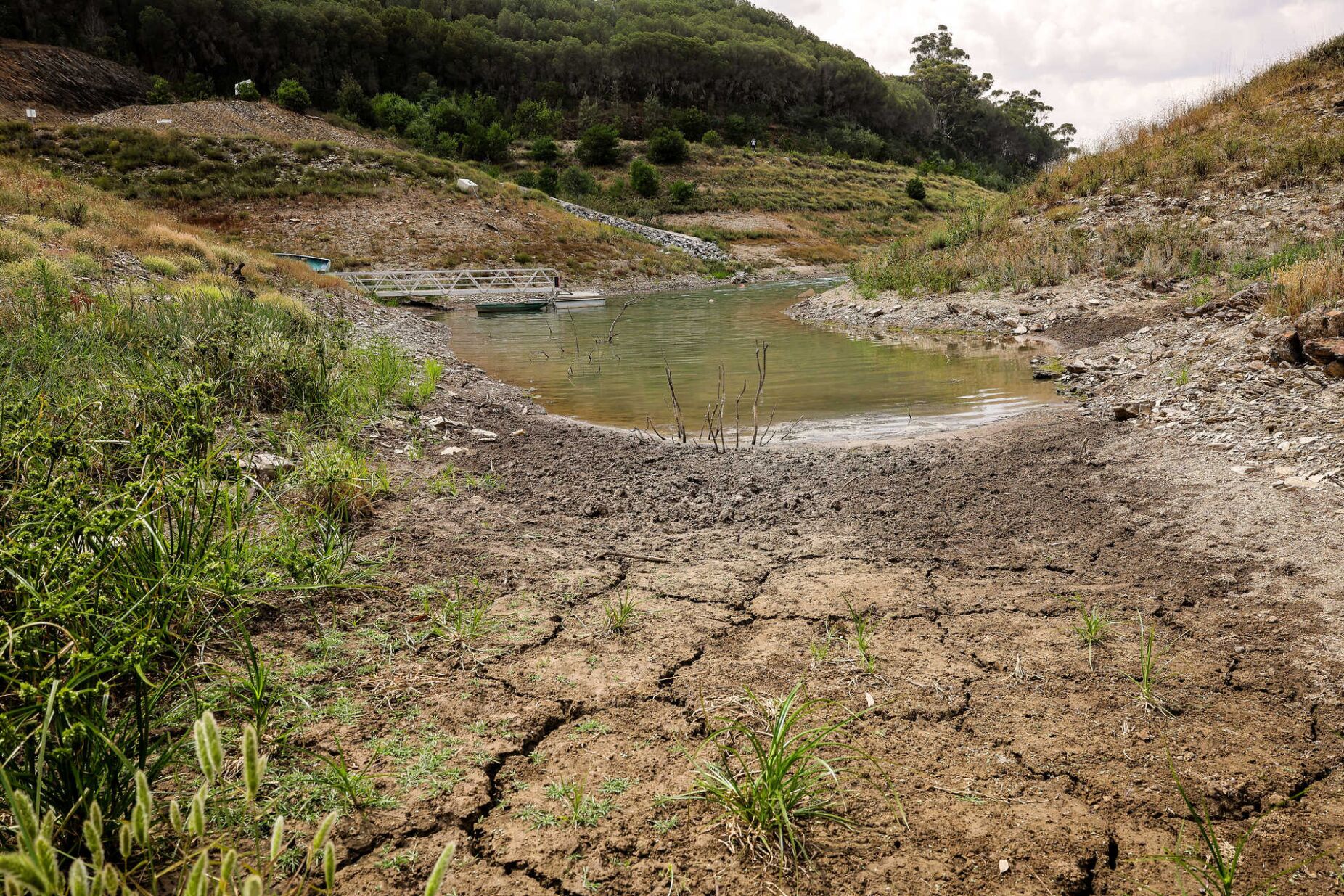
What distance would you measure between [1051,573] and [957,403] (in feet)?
15.4

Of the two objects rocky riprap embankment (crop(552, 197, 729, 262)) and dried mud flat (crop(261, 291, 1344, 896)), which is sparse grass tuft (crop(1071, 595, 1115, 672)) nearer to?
dried mud flat (crop(261, 291, 1344, 896))

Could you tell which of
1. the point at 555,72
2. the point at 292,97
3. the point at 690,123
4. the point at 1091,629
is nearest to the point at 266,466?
the point at 1091,629

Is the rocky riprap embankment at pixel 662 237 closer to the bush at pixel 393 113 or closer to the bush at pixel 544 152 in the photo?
the bush at pixel 544 152

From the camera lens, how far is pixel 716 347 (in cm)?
1289

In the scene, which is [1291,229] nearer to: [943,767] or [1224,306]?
[1224,306]

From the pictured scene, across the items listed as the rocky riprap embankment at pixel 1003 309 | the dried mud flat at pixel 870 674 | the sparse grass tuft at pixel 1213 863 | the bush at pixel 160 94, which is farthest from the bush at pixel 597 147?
the sparse grass tuft at pixel 1213 863

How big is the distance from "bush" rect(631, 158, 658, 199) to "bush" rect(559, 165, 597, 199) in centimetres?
260

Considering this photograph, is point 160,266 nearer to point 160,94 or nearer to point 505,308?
point 505,308

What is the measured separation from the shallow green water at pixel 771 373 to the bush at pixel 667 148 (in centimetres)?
3632

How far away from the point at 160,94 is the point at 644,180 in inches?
1239

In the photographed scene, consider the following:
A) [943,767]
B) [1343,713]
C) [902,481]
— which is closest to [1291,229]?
[902,481]

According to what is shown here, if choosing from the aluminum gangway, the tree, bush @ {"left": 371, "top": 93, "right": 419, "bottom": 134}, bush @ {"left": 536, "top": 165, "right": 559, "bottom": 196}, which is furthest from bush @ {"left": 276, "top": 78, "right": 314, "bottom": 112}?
the aluminum gangway

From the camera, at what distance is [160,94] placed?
46.5 metres

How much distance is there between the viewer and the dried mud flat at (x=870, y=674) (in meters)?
1.74
